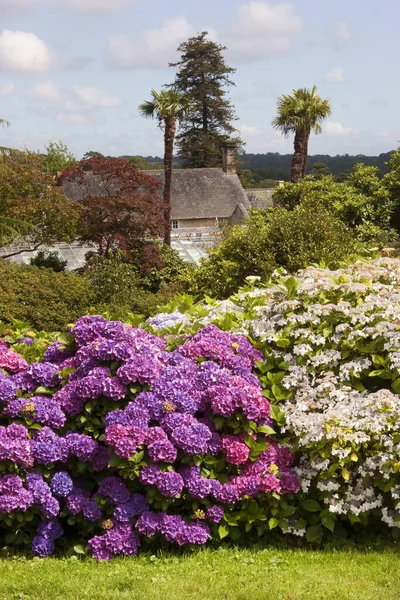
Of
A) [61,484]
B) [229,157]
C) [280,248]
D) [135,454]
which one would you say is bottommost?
[61,484]

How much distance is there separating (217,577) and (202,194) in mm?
55105

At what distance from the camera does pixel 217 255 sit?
56.2 feet

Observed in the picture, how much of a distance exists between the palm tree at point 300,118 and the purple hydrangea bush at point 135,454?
108ft

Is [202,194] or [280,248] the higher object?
[202,194]

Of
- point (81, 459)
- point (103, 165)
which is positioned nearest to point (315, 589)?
point (81, 459)

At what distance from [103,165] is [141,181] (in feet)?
6.19

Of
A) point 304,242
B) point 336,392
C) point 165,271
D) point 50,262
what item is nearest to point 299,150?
point 165,271

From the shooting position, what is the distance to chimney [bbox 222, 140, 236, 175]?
62.0 meters

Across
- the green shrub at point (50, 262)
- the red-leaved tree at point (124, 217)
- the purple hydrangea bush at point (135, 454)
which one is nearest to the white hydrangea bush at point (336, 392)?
the purple hydrangea bush at point (135, 454)

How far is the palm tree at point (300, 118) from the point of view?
126 feet

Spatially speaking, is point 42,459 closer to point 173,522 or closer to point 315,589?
point 173,522

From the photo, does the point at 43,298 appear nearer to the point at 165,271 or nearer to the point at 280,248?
the point at 280,248

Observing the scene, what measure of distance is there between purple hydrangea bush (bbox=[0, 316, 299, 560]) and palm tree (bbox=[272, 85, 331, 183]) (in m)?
33.0

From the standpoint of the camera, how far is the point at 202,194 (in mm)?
59469
